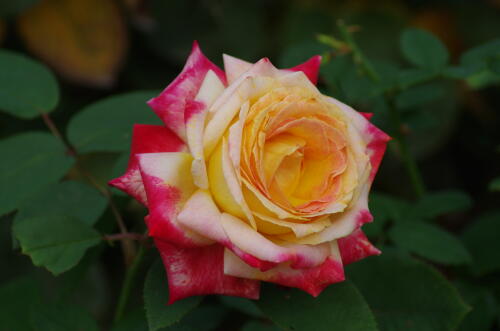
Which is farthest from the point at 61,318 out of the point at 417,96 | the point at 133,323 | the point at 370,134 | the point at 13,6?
the point at 13,6

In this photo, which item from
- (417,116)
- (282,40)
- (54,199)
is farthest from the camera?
(282,40)

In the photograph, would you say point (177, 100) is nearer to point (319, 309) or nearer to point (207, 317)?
Answer: point (319, 309)

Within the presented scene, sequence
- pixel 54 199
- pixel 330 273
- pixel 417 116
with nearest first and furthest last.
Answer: pixel 330 273 < pixel 54 199 < pixel 417 116

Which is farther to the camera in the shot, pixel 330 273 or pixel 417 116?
pixel 417 116

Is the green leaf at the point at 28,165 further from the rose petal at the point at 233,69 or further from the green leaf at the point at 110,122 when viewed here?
the rose petal at the point at 233,69

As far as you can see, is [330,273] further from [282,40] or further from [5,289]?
[282,40]

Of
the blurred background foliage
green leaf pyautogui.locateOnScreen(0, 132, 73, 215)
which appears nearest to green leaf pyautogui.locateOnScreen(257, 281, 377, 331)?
the blurred background foliage

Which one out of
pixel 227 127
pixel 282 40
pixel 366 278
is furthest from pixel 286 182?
pixel 282 40

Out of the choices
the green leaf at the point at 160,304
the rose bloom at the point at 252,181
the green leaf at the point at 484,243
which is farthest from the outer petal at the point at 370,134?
the green leaf at the point at 484,243
